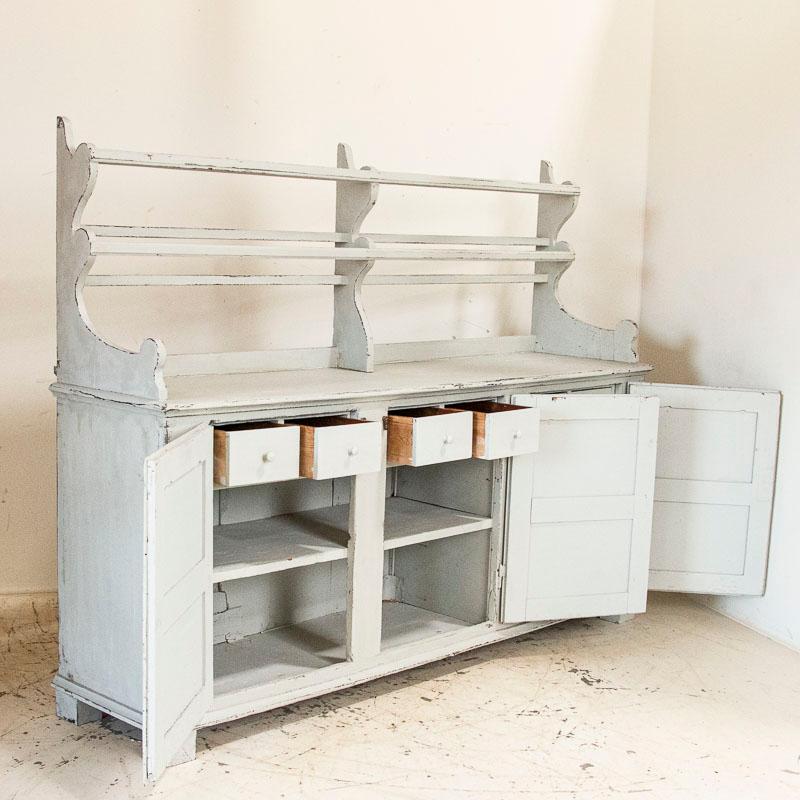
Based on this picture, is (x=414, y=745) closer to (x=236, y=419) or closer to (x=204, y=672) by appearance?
(x=204, y=672)

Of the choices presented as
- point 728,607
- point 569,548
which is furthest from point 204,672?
point 728,607

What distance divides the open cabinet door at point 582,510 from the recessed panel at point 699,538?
0.95ft

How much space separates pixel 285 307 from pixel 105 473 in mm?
1378

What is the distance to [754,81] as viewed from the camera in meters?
4.12

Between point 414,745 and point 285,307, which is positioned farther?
point 285,307

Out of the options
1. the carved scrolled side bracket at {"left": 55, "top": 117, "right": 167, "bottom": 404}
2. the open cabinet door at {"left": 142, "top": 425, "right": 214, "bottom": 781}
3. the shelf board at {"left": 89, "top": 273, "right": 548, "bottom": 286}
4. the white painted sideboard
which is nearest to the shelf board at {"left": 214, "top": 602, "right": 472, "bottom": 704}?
the white painted sideboard

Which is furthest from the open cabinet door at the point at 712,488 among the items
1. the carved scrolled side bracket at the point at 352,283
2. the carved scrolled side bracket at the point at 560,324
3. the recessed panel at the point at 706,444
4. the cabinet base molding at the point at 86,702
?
the cabinet base molding at the point at 86,702

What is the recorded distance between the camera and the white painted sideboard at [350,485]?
2842 mm

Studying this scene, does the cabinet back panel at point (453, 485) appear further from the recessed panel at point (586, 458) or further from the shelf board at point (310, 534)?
the recessed panel at point (586, 458)

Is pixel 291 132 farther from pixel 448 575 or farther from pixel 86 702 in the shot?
pixel 86 702

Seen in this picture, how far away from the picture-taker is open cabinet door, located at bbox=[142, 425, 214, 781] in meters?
2.46

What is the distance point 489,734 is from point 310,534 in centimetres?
82

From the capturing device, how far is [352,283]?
3602 mm

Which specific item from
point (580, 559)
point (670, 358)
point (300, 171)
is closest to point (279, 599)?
point (580, 559)
